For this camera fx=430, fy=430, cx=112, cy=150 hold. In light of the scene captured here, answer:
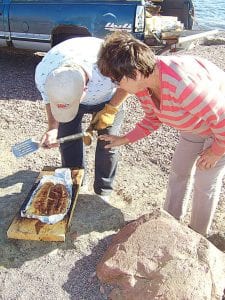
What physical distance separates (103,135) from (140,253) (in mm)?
974

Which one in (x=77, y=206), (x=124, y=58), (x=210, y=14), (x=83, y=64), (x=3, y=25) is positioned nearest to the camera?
(x=124, y=58)

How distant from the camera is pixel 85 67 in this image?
277cm

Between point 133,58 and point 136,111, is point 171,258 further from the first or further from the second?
point 136,111

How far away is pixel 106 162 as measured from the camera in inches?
137

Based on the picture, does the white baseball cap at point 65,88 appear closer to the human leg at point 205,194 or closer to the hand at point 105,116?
the hand at point 105,116

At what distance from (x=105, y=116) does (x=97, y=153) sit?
1.47 ft

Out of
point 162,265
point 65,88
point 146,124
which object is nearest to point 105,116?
point 146,124

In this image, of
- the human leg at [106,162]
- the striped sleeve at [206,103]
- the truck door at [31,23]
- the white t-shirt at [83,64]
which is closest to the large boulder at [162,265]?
the striped sleeve at [206,103]

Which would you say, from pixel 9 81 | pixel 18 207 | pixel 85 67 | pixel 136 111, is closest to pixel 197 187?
pixel 85 67

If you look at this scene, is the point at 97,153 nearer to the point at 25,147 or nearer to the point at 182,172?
the point at 25,147

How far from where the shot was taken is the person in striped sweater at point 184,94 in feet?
7.26

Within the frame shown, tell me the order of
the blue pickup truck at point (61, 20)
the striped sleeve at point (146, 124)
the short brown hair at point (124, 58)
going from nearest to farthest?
the short brown hair at point (124, 58) < the striped sleeve at point (146, 124) < the blue pickup truck at point (61, 20)

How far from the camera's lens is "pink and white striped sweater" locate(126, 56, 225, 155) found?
7.51 feet

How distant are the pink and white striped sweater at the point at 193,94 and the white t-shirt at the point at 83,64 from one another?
51 centimetres
